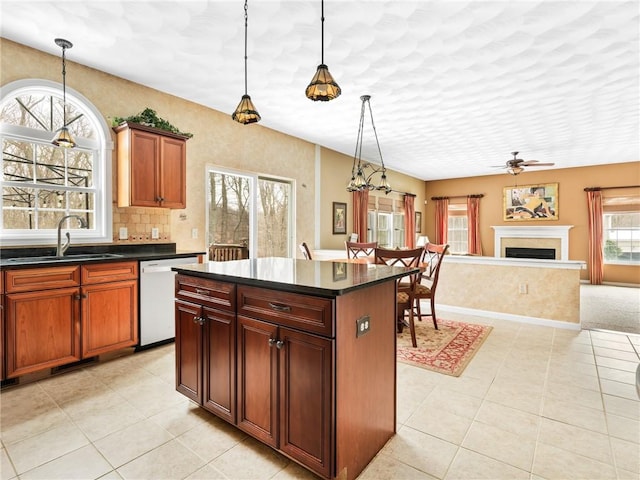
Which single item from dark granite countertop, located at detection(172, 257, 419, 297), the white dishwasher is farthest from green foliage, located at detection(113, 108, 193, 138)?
dark granite countertop, located at detection(172, 257, 419, 297)

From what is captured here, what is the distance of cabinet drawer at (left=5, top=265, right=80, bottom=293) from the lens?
248cm

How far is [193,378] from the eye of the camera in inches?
84.0

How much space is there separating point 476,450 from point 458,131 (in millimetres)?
4882

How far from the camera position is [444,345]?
3.50m

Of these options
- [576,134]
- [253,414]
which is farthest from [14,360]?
[576,134]

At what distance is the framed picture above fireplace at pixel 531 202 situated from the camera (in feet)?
27.5

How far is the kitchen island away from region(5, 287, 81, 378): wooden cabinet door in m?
1.33

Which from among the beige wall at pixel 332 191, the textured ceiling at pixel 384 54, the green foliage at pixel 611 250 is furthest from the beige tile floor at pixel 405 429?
the green foliage at pixel 611 250

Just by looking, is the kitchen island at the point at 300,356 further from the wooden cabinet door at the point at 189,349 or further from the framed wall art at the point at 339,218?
the framed wall art at the point at 339,218

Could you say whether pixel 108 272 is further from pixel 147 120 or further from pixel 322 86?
pixel 322 86

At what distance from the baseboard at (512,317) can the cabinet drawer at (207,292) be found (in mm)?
3944

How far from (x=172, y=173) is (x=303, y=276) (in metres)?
2.65

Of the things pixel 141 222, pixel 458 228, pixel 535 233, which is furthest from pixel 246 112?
pixel 458 228

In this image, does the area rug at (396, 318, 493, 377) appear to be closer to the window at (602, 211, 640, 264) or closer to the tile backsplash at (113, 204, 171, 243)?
the tile backsplash at (113, 204, 171, 243)
